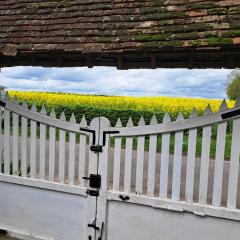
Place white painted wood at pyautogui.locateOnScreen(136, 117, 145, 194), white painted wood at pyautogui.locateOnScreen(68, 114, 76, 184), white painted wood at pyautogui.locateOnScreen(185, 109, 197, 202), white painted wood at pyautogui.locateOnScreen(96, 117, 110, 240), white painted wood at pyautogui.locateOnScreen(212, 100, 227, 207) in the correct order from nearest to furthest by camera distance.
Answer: white painted wood at pyautogui.locateOnScreen(212, 100, 227, 207) → white painted wood at pyautogui.locateOnScreen(185, 109, 197, 202) → white painted wood at pyautogui.locateOnScreen(136, 117, 145, 194) → white painted wood at pyautogui.locateOnScreen(96, 117, 110, 240) → white painted wood at pyautogui.locateOnScreen(68, 114, 76, 184)

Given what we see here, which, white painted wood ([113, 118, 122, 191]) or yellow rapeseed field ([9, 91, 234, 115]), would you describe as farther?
yellow rapeseed field ([9, 91, 234, 115])

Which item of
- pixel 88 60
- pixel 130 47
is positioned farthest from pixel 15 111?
pixel 130 47

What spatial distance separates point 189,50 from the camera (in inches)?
167

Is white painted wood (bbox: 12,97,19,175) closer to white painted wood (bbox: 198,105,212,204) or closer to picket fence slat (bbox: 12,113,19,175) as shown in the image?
picket fence slat (bbox: 12,113,19,175)

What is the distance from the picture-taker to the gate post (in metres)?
4.34

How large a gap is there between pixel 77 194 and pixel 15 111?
5.05 ft

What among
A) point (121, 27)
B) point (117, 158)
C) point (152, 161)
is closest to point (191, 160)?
point (152, 161)

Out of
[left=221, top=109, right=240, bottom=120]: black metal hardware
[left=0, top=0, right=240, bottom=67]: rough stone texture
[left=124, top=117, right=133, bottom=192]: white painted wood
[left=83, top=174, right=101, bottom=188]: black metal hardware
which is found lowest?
[left=83, top=174, right=101, bottom=188]: black metal hardware

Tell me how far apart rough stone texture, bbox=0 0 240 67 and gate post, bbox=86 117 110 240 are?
3.46ft

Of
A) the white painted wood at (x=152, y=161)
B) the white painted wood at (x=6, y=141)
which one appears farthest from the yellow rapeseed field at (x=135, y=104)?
the white painted wood at (x=152, y=161)

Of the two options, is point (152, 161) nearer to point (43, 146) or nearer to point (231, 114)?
point (231, 114)

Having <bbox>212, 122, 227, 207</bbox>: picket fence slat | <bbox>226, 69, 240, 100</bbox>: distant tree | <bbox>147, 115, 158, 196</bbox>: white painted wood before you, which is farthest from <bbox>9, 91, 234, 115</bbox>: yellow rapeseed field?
<bbox>212, 122, 227, 207</bbox>: picket fence slat

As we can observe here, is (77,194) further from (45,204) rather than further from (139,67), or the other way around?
(139,67)

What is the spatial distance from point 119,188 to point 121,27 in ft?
7.69
